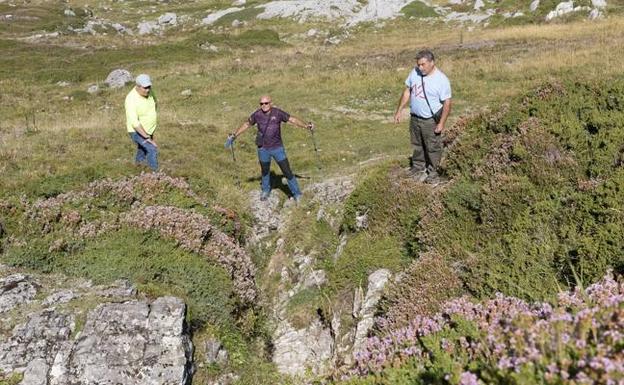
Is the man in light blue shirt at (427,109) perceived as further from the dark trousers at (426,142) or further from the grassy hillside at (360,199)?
the grassy hillside at (360,199)

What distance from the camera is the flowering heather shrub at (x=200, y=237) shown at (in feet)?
32.3

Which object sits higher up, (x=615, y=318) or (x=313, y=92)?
(x=615, y=318)

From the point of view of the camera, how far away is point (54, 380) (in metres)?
6.59

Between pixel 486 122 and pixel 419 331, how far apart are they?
7699 millimetres

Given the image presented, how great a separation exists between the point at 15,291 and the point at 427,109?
7.78 meters

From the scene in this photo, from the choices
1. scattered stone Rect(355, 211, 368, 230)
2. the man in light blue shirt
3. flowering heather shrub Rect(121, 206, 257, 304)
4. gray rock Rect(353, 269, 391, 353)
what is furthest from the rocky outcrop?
the man in light blue shirt

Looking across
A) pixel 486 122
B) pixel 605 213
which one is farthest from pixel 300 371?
pixel 486 122

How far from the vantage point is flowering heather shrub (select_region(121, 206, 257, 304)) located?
984 centimetres

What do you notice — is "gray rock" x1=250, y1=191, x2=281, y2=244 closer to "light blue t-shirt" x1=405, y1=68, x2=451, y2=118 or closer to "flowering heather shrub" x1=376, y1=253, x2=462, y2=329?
A: "light blue t-shirt" x1=405, y1=68, x2=451, y2=118

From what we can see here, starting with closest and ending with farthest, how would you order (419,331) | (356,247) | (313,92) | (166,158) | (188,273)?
(419,331) < (188,273) < (356,247) < (166,158) < (313,92)

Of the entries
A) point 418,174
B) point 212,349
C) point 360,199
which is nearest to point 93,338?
point 212,349

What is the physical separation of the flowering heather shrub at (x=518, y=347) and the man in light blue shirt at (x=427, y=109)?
6.03 m

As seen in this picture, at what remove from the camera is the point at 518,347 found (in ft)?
11.3

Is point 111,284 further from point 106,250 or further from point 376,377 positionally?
point 376,377
